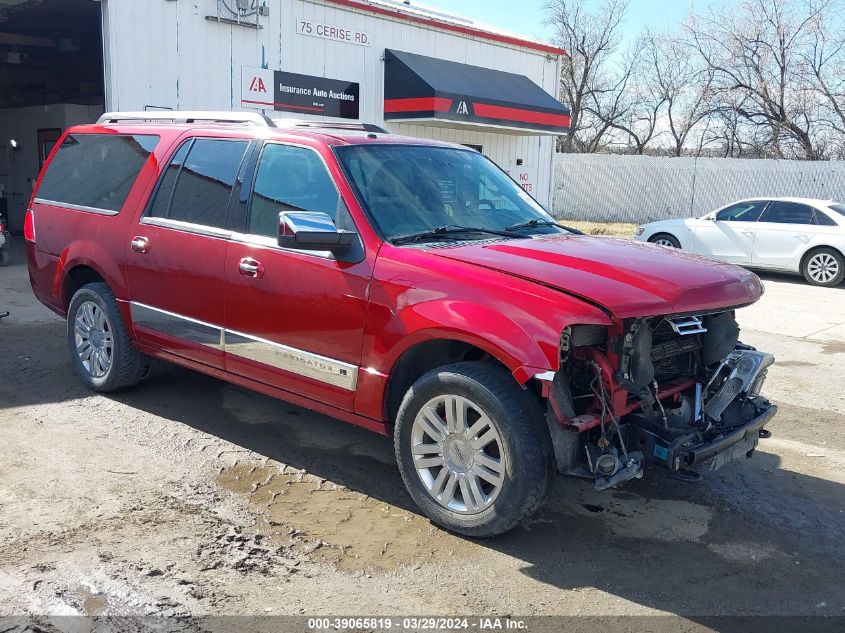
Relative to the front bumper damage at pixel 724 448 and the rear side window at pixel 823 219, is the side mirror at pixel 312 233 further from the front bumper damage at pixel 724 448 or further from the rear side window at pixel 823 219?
the rear side window at pixel 823 219

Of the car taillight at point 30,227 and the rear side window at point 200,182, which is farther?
the car taillight at point 30,227

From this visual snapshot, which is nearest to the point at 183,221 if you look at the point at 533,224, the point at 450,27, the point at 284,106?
the point at 533,224

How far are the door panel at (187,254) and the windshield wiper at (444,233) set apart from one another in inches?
49.4

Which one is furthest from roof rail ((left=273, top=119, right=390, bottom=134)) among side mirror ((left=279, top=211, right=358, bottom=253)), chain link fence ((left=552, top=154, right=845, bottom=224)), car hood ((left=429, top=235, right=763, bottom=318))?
chain link fence ((left=552, top=154, right=845, bottom=224))

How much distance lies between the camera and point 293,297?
452cm

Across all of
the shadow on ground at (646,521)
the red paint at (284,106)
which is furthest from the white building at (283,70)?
the shadow on ground at (646,521)

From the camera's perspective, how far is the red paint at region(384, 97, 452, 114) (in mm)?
14875

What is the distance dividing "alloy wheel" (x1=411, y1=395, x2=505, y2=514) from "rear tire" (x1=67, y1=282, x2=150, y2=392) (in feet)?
9.17

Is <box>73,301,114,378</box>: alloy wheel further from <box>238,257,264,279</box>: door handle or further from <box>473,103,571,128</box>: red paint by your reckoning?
<box>473,103,571,128</box>: red paint

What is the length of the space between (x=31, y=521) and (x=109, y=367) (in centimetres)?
205

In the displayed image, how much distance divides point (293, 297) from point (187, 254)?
3.36ft

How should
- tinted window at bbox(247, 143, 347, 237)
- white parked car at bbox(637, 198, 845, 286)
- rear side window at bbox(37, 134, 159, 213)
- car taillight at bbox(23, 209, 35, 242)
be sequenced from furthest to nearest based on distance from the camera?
white parked car at bbox(637, 198, 845, 286) < car taillight at bbox(23, 209, 35, 242) < rear side window at bbox(37, 134, 159, 213) < tinted window at bbox(247, 143, 347, 237)

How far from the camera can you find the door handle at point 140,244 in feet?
17.8

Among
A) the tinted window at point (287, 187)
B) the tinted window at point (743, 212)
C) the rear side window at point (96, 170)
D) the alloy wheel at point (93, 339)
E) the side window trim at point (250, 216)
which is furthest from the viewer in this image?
the tinted window at point (743, 212)
